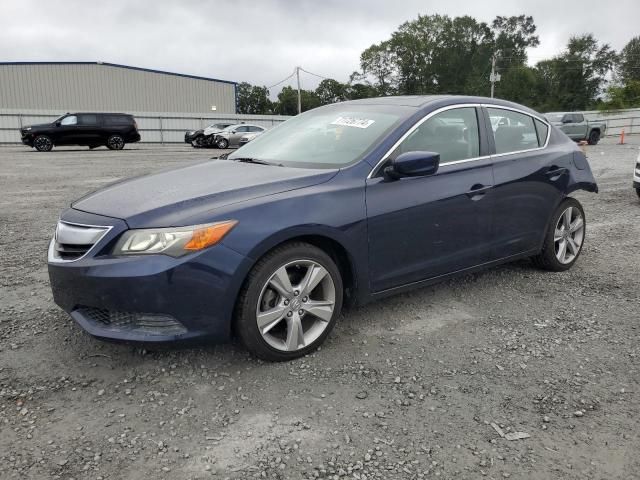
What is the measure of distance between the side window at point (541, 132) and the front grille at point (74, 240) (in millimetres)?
3604

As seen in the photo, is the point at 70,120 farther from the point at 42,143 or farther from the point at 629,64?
the point at 629,64

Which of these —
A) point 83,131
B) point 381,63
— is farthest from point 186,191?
point 381,63

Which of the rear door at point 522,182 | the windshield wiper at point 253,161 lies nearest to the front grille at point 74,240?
the windshield wiper at point 253,161

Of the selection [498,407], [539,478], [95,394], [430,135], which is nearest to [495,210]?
[430,135]

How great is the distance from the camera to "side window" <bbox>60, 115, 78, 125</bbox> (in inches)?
877

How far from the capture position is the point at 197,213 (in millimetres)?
2799

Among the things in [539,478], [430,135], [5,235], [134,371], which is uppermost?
[430,135]

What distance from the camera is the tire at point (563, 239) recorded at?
462 cm

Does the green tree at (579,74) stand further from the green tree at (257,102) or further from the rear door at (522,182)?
the rear door at (522,182)

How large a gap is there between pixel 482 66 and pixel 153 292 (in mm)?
87620

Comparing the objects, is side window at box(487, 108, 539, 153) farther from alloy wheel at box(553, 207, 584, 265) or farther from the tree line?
the tree line

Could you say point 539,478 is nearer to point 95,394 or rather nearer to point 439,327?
point 439,327

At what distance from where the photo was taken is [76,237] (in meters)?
2.88

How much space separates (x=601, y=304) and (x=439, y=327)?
1.39 meters
